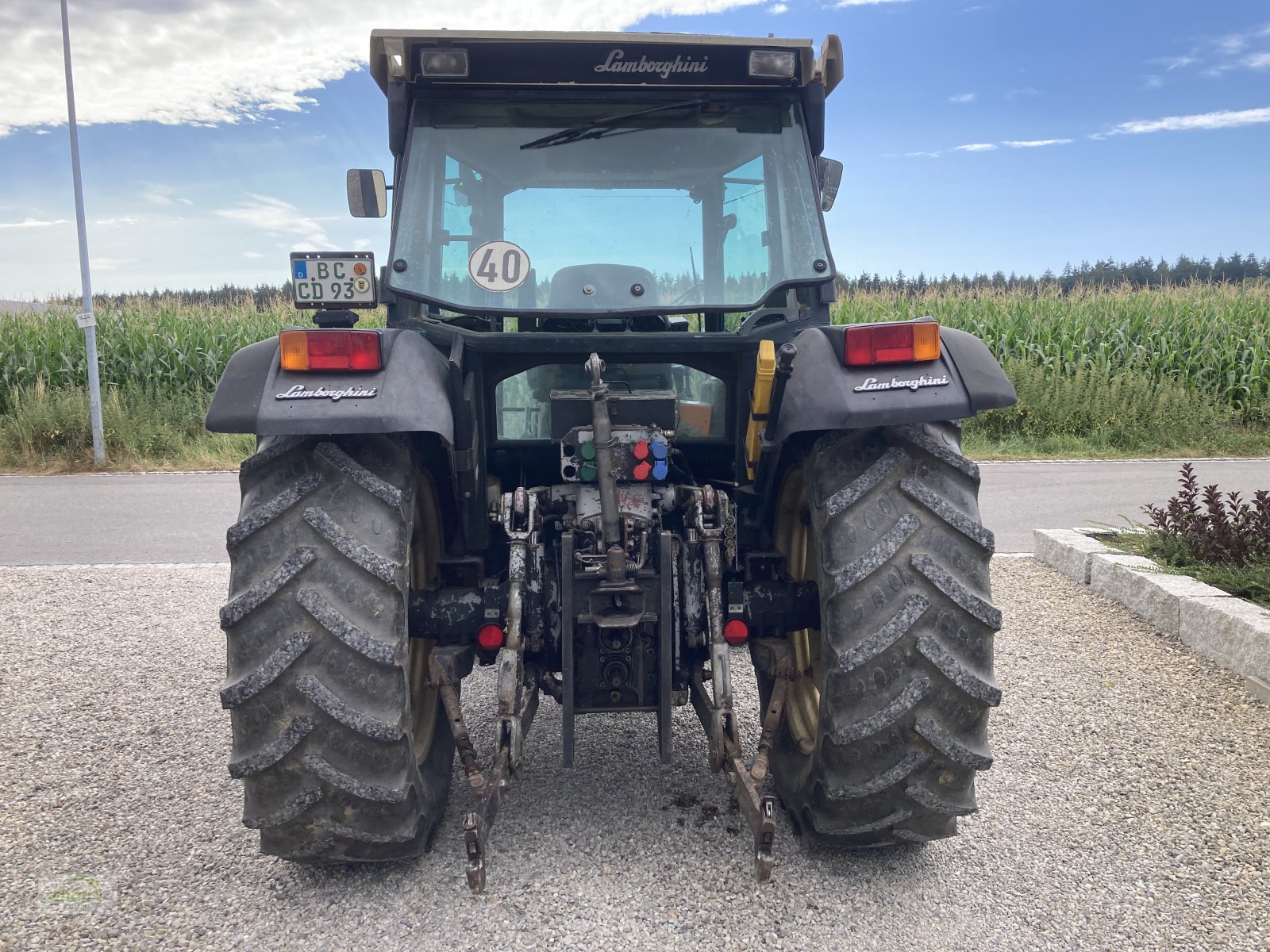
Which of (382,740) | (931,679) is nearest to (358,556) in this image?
(382,740)

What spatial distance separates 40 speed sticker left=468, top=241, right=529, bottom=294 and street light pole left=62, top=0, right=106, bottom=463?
1125cm

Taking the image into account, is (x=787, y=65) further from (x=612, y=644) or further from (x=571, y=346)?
(x=612, y=644)

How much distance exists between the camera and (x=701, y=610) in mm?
2953

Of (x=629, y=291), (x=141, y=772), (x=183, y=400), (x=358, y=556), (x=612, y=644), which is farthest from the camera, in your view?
(x=183, y=400)

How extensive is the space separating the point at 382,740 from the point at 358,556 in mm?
482

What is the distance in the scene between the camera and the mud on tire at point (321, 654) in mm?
2475

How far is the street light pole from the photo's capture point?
40.4 feet

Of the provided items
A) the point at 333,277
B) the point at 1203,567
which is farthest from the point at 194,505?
the point at 1203,567

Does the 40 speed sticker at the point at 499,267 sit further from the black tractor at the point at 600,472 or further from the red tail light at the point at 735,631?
the red tail light at the point at 735,631

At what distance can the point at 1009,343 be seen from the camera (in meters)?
15.9

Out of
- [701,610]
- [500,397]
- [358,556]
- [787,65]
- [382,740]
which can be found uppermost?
[787,65]

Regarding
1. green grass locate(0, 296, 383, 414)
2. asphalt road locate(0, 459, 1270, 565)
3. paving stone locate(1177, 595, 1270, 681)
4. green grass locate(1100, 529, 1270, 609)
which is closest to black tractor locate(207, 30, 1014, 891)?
paving stone locate(1177, 595, 1270, 681)

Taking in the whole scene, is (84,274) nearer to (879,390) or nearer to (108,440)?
(108,440)

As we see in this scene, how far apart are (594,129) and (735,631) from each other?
5.68 feet
